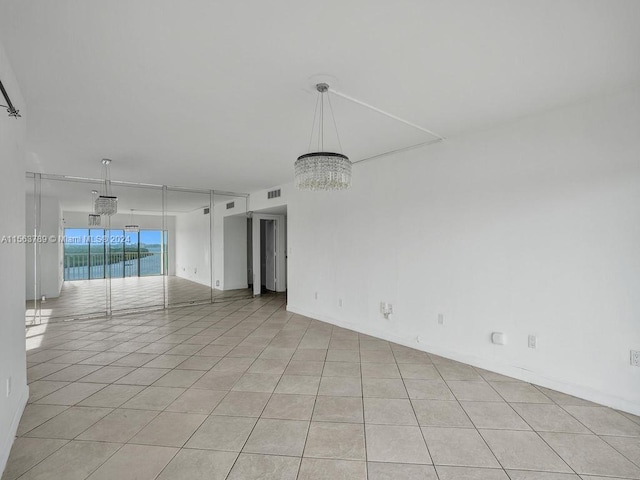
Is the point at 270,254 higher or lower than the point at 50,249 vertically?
lower

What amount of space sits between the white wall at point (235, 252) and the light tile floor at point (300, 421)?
485 cm

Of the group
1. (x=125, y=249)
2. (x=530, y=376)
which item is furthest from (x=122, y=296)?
(x=530, y=376)

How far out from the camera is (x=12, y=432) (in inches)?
86.8

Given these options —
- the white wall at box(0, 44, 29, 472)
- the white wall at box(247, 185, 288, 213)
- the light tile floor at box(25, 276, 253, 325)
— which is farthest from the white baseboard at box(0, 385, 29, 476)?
the white wall at box(247, 185, 288, 213)

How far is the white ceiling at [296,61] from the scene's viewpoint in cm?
175

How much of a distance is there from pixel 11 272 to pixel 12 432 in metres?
1.09

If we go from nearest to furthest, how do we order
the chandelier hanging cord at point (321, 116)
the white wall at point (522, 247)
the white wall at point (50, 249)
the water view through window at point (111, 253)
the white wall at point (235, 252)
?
the chandelier hanging cord at point (321, 116) < the white wall at point (522, 247) < the water view through window at point (111, 253) < the white wall at point (50, 249) < the white wall at point (235, 252)

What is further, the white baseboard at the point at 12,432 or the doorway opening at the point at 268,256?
the doorway opening at the point at 268,256

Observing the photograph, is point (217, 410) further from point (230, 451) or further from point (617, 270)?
point (617, 270)

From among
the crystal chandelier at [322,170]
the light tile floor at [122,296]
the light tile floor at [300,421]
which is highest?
the crystal chandelier at [322,170]

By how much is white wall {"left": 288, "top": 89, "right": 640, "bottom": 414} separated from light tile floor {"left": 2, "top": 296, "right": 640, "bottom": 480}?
344 mm

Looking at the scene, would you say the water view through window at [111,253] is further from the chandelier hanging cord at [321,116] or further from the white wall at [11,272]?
the chandelier hanging cord at [321,116]

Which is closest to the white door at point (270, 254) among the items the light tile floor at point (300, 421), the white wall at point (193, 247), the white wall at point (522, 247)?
the white wall at point (193, 247)

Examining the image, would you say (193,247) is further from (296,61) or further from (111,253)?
(296,61)
